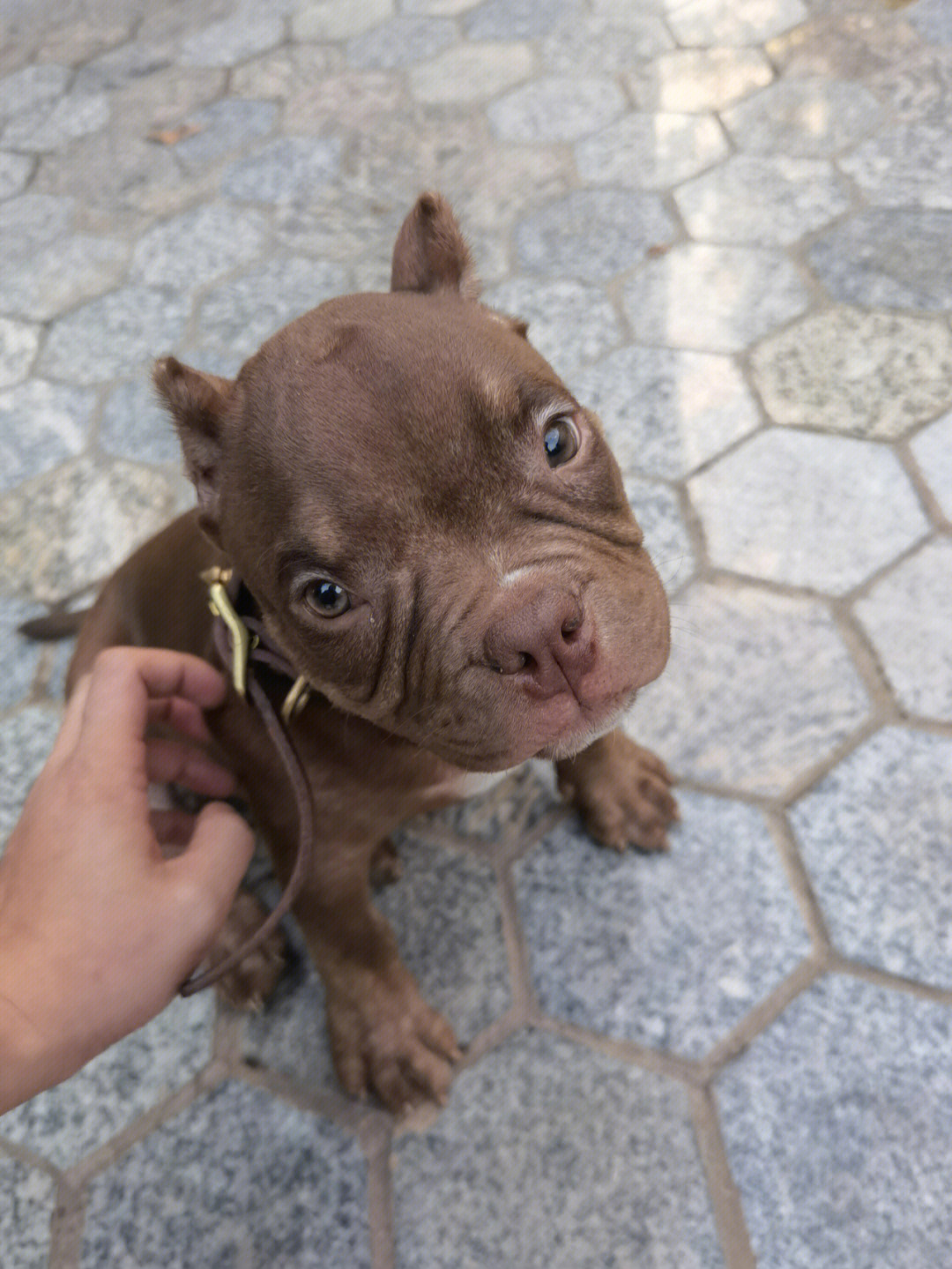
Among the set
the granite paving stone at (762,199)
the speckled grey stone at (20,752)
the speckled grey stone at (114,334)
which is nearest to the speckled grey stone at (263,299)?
the speckled grey stone at (114,334)

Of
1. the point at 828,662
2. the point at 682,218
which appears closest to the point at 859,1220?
the point at 828,662

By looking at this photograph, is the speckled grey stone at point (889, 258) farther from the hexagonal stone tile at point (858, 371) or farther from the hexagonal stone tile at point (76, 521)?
the hexagonal stone tile at point (76, 521)

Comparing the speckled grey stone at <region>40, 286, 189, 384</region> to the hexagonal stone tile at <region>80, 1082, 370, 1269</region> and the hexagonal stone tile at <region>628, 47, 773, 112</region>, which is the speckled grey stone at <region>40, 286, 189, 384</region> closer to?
the hexagonal stone tile at <region>628, 47, 773, 112</region>

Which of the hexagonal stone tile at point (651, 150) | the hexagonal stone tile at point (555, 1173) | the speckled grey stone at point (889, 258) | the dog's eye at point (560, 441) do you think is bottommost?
the hexagonal stone tile at point (555, 1173)

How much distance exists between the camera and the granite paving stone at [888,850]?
8.36ft

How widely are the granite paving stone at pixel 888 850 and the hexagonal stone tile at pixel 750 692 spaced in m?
0.12

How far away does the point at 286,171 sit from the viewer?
5.61 metres

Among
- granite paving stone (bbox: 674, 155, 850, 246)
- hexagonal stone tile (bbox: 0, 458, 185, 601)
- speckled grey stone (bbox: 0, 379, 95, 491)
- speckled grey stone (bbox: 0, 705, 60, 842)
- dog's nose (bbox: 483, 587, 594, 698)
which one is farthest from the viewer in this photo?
granite paving stone (bbox: 674, 155, 850, 246)

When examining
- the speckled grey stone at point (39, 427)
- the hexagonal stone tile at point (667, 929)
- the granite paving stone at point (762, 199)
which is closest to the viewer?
the hexagonal stone tile at point (667, 929)

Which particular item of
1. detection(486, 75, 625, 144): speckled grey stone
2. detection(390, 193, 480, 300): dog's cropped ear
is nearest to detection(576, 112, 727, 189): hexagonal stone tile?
detection(486, 75, 625, 144): speckled grey stone

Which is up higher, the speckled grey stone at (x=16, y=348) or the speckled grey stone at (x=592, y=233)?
the speckled grey stone at (x=16, y=348)

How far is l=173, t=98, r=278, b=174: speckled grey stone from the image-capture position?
5871 millimetres

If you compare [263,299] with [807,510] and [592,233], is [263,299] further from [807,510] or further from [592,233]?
[807,510]

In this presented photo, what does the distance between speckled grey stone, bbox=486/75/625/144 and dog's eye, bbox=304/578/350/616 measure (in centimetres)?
457
